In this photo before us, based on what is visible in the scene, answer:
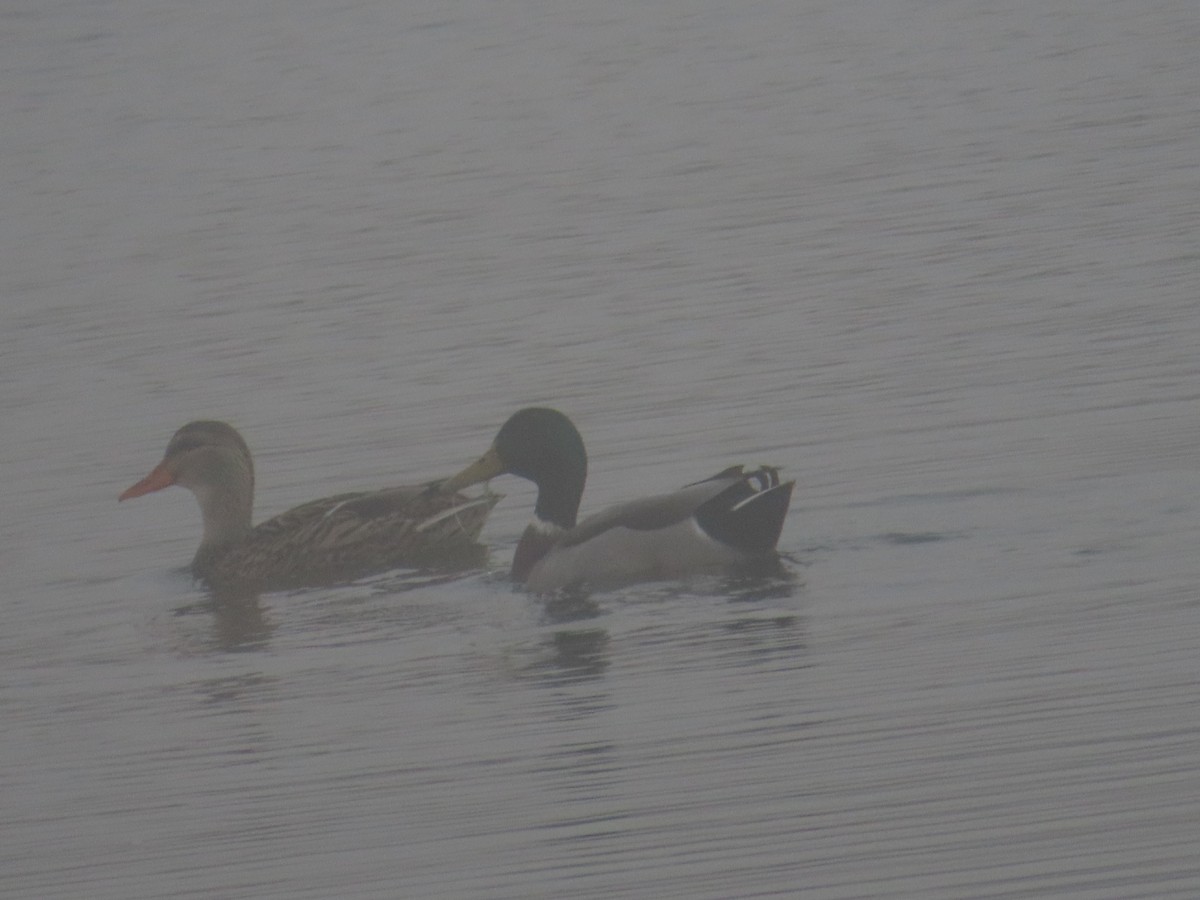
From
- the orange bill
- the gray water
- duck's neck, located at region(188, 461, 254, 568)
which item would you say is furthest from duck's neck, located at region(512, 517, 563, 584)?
the orange bill

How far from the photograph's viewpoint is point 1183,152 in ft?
67.4

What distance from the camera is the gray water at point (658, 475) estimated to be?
7176 mm

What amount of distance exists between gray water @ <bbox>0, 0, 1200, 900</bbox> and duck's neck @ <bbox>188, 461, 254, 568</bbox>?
32 cm

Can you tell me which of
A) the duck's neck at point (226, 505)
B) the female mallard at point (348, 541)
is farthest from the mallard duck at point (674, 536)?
the duck's neck at point (226, 505)

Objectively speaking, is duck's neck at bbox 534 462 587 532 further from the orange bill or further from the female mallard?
the orange bill

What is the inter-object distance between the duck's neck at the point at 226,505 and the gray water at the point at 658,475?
0.32 metres

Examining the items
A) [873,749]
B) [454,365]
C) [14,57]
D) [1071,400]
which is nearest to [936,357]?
[1071,400]

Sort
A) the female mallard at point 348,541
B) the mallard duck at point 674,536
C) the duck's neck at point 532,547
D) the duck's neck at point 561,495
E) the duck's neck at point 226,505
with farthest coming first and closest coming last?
the duck's neck at point 226,505
the female mallard at point 348,541
the duck's neck at point 561,495
the duck's neck at point 532,547
the mallard duck at point 674,536

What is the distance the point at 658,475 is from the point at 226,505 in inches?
89.2

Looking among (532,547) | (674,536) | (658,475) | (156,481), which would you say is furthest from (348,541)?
(674,536)

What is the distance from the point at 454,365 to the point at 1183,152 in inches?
292

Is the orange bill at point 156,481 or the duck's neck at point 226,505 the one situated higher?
the orange bill at point 156,481

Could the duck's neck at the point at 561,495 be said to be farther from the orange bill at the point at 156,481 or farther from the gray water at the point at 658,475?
the orange bill at the point at 156,481

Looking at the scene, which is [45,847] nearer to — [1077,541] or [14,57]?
[1077,541]
